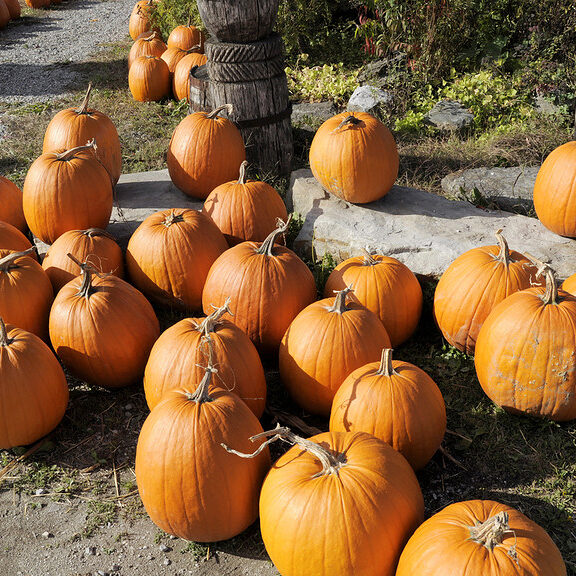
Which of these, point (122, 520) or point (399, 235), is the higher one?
point (399, 235)

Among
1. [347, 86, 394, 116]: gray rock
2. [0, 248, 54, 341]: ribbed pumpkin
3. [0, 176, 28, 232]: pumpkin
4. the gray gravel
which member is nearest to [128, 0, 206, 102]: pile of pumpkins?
the gray gravel

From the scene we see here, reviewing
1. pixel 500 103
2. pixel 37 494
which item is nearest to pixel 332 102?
pixel 500 103

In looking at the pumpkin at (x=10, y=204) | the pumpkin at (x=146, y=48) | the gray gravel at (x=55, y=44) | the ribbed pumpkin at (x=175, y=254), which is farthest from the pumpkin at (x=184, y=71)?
the ribbed pumpkin at (x=175, y=254)

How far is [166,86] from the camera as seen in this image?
8.65 meters

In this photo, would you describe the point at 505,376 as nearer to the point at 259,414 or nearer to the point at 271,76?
the point at 259,414

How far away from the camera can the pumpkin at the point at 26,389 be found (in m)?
3.31

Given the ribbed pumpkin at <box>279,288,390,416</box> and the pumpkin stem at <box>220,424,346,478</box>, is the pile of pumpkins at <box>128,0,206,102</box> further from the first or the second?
the pumpkin stem at <box>220,424,346,478</box>

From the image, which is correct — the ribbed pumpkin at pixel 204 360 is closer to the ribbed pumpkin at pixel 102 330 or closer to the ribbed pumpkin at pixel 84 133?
the ribbed pumpkin at pixel 102 330

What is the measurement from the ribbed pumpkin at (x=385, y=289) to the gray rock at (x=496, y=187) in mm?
1607

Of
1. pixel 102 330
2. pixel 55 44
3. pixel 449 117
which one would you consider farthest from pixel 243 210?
pixel 55 44

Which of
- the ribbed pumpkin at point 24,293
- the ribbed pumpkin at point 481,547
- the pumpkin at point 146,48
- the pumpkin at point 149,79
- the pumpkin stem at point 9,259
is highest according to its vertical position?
the pumpkin at point 146,48

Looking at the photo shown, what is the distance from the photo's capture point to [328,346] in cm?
341

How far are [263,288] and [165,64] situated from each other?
5.80 metres

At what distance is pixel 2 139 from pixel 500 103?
18.6 ft
